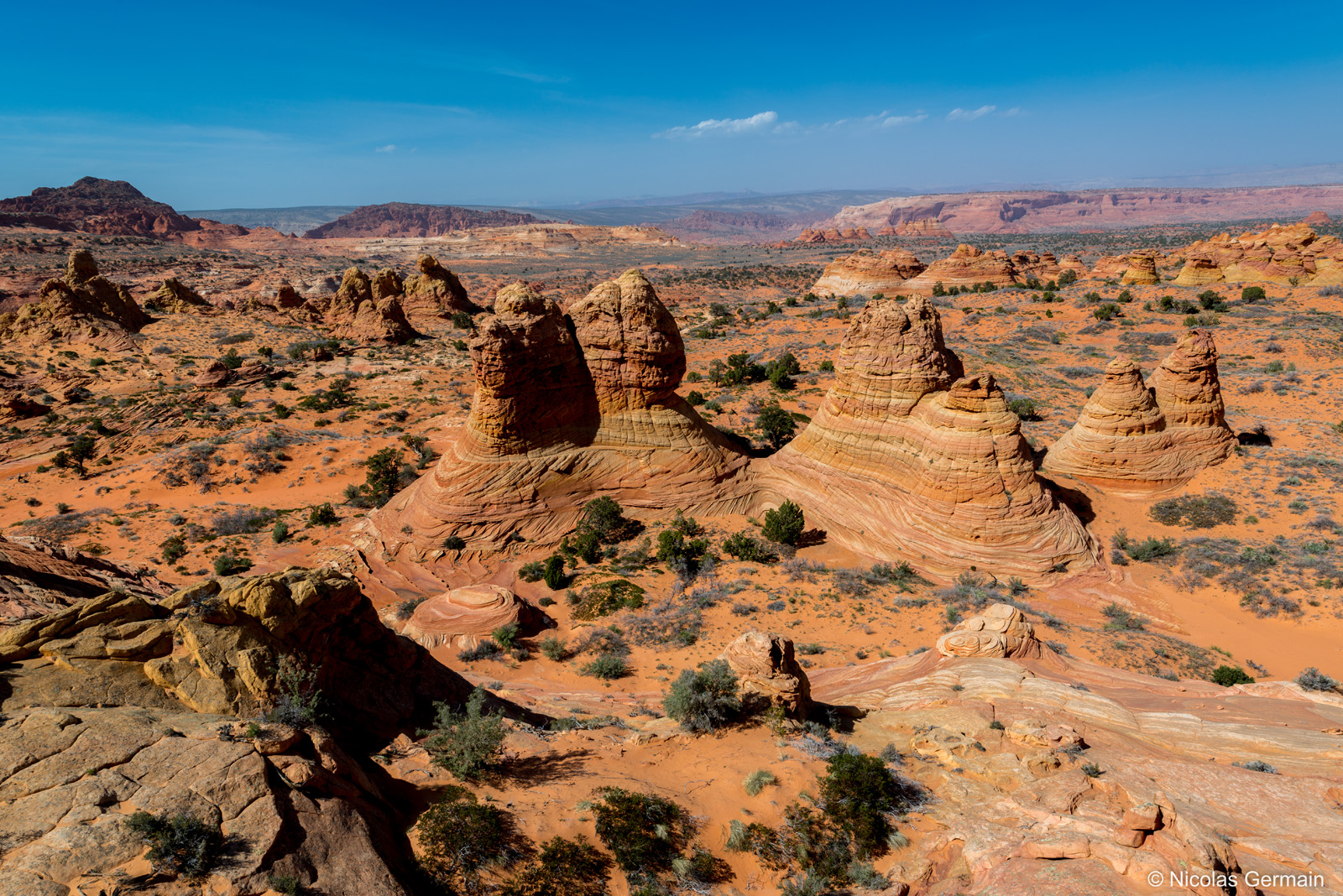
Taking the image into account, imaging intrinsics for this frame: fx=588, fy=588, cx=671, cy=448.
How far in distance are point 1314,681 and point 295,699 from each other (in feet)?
68.6

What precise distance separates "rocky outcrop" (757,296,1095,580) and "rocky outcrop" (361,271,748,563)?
398cm

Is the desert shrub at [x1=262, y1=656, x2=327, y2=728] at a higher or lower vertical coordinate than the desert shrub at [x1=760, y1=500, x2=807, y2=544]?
higher

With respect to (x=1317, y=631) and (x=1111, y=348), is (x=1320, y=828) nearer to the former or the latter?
(x=1317, y=631)

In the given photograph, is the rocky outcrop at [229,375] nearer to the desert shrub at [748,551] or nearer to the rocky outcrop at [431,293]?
the rocky outcrop at [431,293]

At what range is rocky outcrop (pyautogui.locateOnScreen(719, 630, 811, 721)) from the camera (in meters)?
11.7

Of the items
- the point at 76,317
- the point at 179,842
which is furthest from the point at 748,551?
the point at 76,317

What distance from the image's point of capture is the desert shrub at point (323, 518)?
84.6ft

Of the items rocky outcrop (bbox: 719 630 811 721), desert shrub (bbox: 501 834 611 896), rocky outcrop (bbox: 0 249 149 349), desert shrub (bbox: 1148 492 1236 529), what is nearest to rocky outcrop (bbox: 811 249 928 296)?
desert shrub (bbox: 1148 492 1236 529)

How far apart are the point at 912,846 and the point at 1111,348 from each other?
1929 inches

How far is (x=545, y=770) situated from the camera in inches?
382

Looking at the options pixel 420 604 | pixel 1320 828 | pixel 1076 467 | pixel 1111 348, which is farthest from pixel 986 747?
pixel 1111 348

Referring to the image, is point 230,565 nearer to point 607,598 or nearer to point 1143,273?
point 607,598

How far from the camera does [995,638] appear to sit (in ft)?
46.5

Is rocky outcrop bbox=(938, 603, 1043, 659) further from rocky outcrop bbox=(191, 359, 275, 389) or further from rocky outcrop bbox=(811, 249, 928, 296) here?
rocky outcrop bbox=(811, 249, 928, 296)
